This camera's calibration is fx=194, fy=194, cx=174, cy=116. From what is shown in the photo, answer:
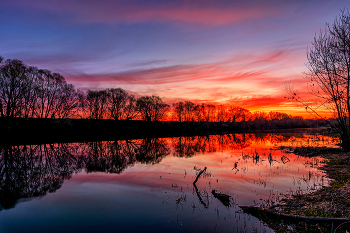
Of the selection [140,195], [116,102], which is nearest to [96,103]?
[116,102]

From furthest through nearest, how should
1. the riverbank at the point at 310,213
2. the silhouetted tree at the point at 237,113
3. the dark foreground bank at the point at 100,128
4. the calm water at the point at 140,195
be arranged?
the silhouetted tree at the point at 237,113
the dark foreground bank at the point at 100,128
the calm water at the point at 140,195
the riverbank at the point at 310,213

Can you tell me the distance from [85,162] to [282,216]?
18211 mm

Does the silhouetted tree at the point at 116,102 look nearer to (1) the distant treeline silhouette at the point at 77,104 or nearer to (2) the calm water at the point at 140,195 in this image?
(1) the distant treeline silhouette at the point at 77,104

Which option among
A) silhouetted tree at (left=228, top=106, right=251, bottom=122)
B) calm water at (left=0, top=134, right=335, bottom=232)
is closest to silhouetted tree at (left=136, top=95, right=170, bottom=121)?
silhouetted tree at (left=228, top=106, right=251, bottom=122)

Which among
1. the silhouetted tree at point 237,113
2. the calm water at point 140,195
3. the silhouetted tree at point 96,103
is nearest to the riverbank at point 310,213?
the calm water at point 140,195

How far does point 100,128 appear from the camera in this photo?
72.6m

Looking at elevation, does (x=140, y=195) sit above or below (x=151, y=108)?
below

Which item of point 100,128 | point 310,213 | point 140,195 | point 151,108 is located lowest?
point 140,195

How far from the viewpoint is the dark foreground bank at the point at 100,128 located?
4241cm

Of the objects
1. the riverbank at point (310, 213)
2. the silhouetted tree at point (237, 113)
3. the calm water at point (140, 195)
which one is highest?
the silhouetted tree at point (237, 113)

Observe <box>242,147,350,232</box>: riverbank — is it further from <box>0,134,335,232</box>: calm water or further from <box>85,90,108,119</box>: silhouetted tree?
<box>85,90,108,119</box>: silhouetted tree

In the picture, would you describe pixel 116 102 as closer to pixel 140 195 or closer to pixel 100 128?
pixel 100 128

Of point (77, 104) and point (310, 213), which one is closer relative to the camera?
point (310, 213)

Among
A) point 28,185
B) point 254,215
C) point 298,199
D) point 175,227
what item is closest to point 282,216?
point 254,215
